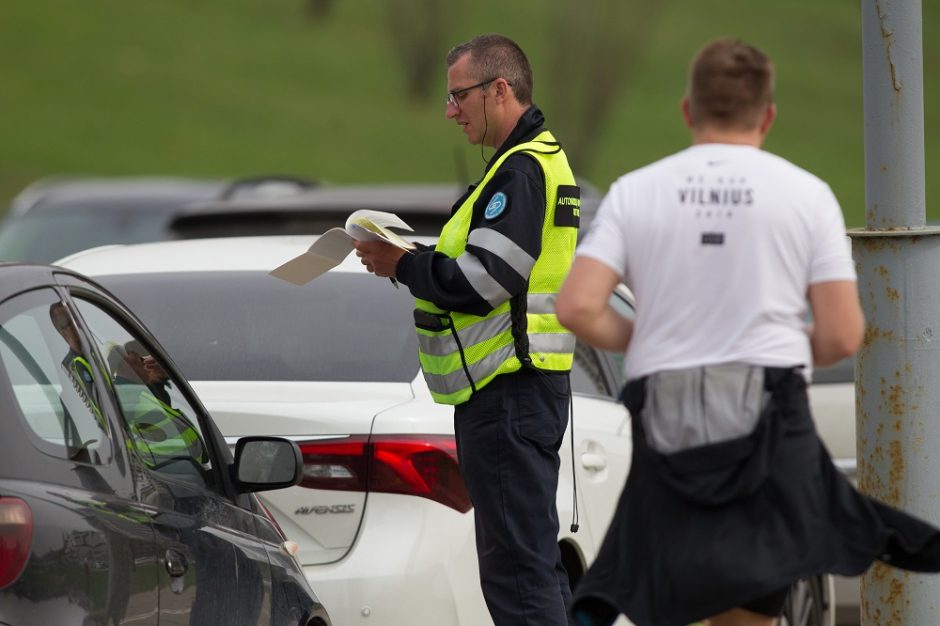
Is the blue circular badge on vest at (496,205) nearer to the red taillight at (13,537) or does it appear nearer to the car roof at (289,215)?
the red taillight at (13,537)

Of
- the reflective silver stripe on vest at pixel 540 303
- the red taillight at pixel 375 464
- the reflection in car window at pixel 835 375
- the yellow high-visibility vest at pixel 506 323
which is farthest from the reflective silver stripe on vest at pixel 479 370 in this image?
the reflection in car window at pixel 835 375

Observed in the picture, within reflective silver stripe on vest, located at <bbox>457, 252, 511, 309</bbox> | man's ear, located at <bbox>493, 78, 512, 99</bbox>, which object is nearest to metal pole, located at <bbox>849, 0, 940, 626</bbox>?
man's ear, located at <bbox>493, 78, 512, 99</bbox>

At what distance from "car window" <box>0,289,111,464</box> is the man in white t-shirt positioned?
3.02 ft

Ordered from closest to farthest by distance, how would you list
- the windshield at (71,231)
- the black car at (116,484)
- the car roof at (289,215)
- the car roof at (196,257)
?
1. the black car at (116,484)
2. the car roof at (196,257)
3. the car roof at (289,215)
4. the windshield at (71,231)

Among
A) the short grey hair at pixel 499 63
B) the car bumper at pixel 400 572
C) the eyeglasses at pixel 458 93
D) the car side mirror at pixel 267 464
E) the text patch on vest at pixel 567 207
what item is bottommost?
the car bumper at pixel 400 572

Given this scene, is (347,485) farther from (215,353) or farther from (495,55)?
(495,55)

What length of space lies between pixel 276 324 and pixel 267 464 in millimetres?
1229

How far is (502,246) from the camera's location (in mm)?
4184

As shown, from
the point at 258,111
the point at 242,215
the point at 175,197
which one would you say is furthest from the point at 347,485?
the point at 258,111

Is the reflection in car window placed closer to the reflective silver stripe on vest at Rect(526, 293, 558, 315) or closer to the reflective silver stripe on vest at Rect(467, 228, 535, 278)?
the reflective silver stripe on vest at Rect(526, 293, 558, 315)

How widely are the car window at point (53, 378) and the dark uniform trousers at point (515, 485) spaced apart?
1149 mm

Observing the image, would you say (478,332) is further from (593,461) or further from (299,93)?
(299,93)

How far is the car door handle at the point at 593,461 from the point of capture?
5262 mm

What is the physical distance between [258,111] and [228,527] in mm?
55575
